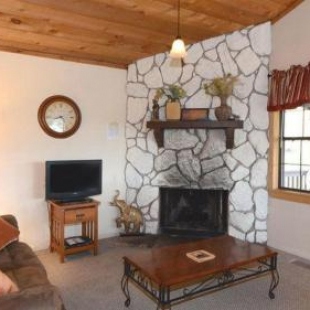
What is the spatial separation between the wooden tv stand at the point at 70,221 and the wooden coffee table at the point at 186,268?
1032 mm

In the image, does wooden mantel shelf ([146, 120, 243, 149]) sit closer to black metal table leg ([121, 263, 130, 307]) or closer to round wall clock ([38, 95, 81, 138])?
round wall clock ([38, 95, 81, 138])

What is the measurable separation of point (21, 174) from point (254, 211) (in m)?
2.89

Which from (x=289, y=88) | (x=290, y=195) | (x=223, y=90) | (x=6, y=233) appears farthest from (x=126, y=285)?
(x=289, y=88)

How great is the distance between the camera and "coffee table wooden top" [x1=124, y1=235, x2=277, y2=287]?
2.31 metres

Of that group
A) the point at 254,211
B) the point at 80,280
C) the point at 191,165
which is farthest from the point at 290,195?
the point at 80,280

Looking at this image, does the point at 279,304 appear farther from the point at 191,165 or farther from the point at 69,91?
the point at 69,91

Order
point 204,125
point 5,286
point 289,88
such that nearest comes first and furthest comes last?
point 5,286 < point 289,88 < point 204,125

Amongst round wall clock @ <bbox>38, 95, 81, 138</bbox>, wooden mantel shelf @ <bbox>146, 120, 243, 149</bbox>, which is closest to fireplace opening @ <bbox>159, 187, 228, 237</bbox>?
wooden mantel shelf @ <bbox>146, 120, 243, 149</bbox>

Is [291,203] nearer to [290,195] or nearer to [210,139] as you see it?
[290,195]

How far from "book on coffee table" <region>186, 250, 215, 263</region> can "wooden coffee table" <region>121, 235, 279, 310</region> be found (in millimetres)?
34

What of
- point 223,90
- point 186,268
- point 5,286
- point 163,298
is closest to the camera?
point 5,286

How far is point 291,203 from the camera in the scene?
383cm

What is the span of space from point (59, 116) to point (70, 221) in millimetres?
1355

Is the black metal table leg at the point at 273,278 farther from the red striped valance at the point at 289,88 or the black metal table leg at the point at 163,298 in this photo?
the red striped valance at the point at 289,88
